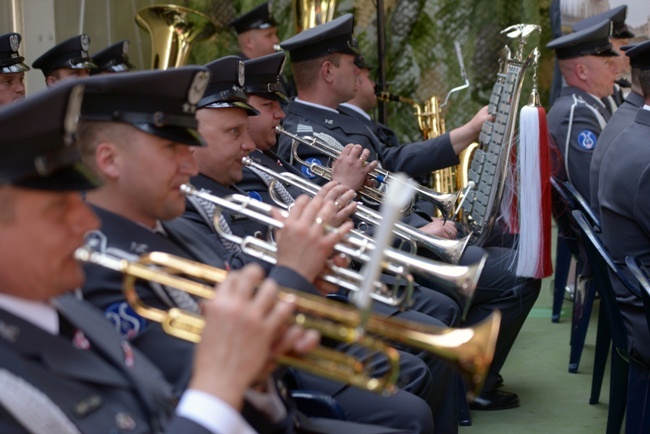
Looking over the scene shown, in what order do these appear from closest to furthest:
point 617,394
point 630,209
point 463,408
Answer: point 630,209, point 617,394, point 463,408

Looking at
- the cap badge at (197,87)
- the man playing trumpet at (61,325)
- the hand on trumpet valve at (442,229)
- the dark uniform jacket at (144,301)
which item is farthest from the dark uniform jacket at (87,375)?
the hand on trumpet valve at (442,229)

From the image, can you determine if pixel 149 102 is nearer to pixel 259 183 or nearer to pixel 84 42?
pixel 259 183

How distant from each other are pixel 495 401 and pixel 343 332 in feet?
9.75

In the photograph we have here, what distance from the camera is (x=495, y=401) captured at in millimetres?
4602

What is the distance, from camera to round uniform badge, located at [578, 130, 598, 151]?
17.5 feet

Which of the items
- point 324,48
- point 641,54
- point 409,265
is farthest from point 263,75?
point 409,265

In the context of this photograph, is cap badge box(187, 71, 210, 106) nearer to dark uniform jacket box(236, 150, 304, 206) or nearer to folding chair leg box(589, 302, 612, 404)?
dark uniform jacket box(236, 150, 304, 206)

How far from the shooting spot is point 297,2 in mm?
7156

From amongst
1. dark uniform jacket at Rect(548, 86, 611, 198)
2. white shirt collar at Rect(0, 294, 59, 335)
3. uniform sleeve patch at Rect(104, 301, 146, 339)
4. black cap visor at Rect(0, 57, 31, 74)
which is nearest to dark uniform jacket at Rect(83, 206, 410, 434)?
uniform sleeve patch at Rect(104, 301, 146, 339)

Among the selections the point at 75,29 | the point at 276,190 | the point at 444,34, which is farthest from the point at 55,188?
the point at 444,34

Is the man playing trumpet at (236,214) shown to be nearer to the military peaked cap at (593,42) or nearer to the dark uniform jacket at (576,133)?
the dark uniform jacket at (576,133)

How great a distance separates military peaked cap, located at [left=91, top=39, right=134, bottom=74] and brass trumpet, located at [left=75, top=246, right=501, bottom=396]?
423 centimetres

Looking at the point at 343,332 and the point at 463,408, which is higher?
the point at 343,332

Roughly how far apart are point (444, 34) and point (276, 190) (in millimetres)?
5092
